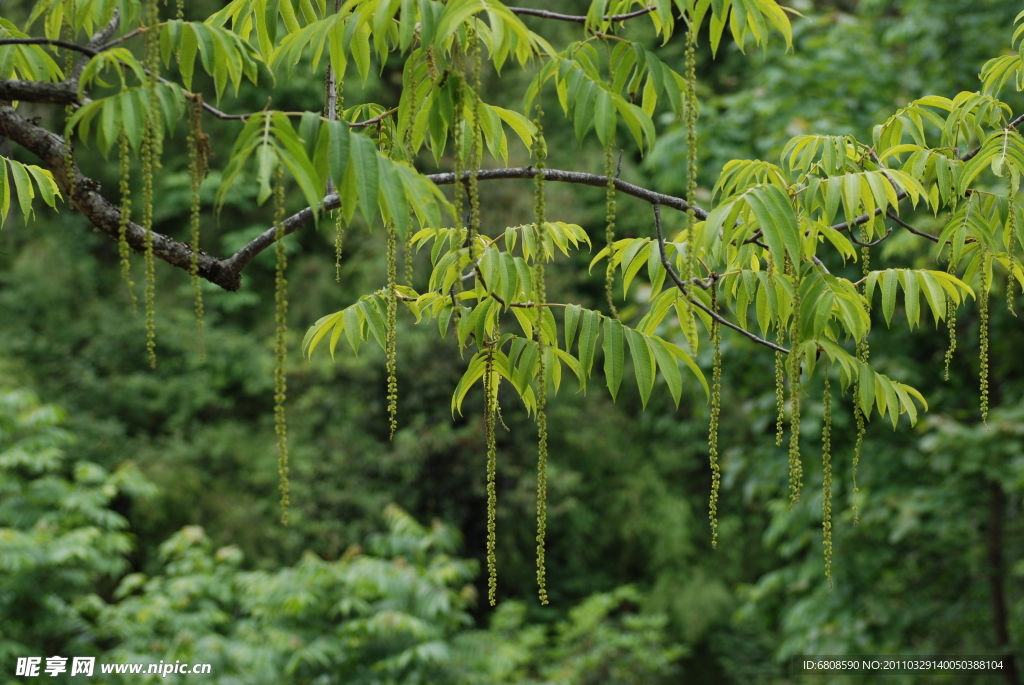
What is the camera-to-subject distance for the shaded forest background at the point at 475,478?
491 centimetres

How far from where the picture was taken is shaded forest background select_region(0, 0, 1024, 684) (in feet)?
16.1

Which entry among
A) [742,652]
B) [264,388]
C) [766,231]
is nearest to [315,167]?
[766,231]

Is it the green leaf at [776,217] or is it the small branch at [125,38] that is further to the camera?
the green leaf at [776,217]

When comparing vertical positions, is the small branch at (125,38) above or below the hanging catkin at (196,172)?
above

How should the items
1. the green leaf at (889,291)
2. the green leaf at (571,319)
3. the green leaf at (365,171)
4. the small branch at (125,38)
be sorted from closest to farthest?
the green leaf at (365,171), the small branch at (125,38), the green leaf at (571,319), the green leaf at (889,291)

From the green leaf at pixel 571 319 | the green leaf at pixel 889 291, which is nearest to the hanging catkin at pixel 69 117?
the green leaf at pixel 571 319

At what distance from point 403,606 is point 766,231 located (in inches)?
164

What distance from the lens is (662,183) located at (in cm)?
596

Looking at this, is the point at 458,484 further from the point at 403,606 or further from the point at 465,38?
the point at 465,38

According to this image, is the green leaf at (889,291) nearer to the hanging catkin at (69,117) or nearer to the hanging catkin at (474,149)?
the hanging catkin at (474,149)

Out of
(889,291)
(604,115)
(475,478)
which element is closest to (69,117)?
(604,115)

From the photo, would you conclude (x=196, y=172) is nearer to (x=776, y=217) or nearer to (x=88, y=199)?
(x=88, y=199)

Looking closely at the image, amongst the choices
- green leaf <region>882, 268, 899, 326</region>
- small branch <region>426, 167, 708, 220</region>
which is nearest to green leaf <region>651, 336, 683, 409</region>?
small branch <region>426, 167, 708, 220</region>

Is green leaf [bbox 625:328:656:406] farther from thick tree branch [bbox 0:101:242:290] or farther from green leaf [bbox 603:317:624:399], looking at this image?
thick tree branch [bbox 0:101:242:290]
